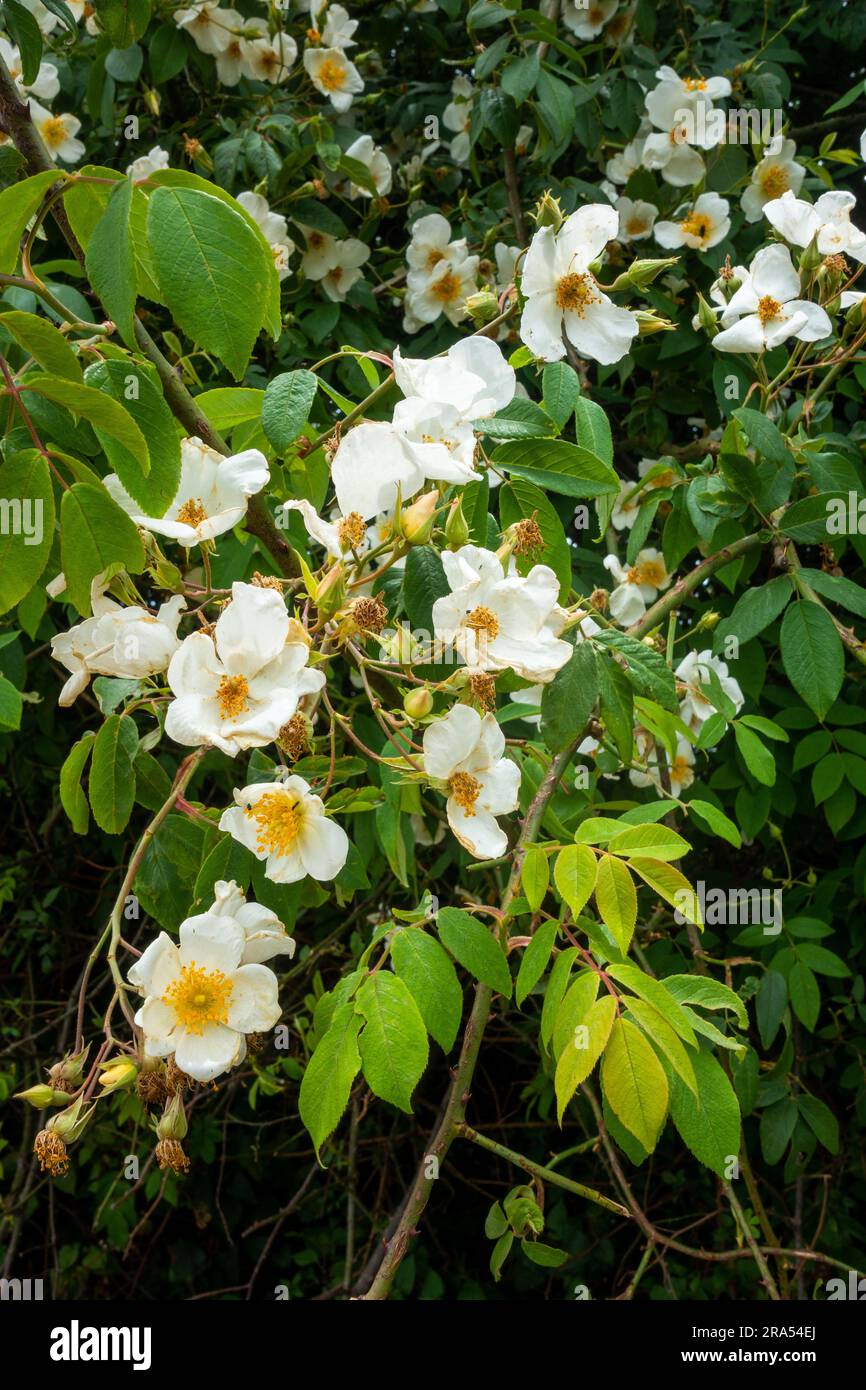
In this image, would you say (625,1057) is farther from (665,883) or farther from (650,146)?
(650,146)

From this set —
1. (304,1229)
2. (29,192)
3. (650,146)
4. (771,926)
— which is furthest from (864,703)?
(304,1229)

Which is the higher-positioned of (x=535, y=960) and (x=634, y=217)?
(x=634, y=217)

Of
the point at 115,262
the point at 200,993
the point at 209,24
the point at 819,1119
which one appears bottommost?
the point at 819,1119

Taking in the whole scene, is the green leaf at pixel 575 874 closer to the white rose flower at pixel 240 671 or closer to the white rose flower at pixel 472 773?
the white rose flower at pixel 472 773

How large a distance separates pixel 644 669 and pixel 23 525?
23.2 inches

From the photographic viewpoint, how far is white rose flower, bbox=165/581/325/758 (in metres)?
0.83

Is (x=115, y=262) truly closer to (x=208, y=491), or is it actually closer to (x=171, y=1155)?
(x=208, y=491)

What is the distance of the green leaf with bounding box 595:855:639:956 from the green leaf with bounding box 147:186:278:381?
1.81 ft

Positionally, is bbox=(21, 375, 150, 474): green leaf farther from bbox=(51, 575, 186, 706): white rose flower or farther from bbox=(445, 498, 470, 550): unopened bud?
bbox=(445, 498, 470, 550): unopened bud

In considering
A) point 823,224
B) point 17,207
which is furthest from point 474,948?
point 823,224

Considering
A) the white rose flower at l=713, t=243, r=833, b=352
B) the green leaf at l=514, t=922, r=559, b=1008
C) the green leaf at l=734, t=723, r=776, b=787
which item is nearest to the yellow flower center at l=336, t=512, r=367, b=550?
the green leaf at l=514, t=922, r=559, b=1008

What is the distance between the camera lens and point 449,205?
8.60ft

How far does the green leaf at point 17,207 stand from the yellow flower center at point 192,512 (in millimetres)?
233

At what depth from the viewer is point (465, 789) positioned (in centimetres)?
95
